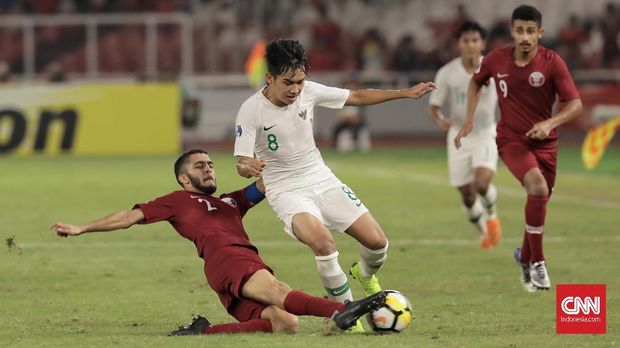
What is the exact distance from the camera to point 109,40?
33.3 m

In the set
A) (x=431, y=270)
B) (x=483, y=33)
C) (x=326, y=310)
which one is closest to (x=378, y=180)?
(x=483, y=33)

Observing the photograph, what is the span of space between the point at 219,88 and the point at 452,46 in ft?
19.9

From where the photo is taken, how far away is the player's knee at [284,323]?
28.1 feet

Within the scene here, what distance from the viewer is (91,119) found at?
30.5m

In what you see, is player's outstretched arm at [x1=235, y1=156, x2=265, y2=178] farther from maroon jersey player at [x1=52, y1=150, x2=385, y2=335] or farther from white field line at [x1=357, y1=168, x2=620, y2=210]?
white field line at [x1=357, y1=168, x2=620, y2=210]

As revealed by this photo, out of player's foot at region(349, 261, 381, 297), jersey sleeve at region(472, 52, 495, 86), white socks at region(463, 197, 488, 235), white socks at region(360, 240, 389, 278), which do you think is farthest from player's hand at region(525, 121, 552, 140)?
white socks at region(463, 197, 488, 235)

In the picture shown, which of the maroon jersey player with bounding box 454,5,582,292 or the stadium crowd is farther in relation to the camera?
the stadium crowd

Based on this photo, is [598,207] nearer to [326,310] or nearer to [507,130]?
[507,130]

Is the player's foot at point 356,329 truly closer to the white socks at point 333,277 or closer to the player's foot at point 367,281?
the white socks at point 333,277

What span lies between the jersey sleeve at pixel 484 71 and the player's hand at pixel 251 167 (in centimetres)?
324

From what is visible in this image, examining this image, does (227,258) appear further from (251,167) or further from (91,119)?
(91,119)

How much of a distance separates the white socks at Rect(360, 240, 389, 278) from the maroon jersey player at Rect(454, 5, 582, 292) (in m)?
1.64

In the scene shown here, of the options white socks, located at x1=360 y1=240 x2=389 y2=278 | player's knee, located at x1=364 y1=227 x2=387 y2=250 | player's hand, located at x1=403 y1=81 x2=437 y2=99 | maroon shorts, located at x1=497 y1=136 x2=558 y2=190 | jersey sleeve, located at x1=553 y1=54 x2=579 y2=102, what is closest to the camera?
player's hand, located at x1=403 y1=81 x2=437 y2=99

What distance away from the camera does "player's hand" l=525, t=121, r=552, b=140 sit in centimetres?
1046
